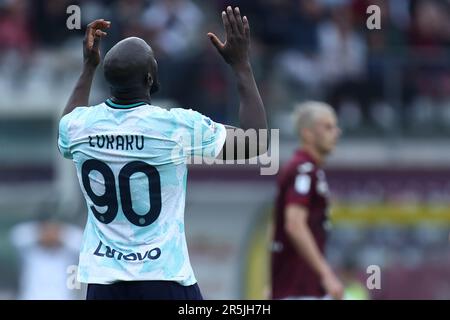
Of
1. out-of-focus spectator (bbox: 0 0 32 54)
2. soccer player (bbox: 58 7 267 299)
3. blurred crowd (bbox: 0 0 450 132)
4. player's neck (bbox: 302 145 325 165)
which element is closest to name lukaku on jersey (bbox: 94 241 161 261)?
soccer player (bbox: 58 7 267 299)

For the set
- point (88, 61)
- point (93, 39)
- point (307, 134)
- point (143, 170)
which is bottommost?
point (143, 170)

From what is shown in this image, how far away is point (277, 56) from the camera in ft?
50.5

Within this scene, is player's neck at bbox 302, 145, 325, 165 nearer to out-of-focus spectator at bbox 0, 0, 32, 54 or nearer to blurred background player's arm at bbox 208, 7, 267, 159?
blurred background player's arm at bbox 208, 7, 267, 159

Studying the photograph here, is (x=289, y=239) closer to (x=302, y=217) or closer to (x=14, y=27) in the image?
(x=302, y=217)

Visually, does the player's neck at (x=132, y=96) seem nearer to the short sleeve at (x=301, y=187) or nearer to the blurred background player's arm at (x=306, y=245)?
the blurred background player's arm at (x=306, y=245)

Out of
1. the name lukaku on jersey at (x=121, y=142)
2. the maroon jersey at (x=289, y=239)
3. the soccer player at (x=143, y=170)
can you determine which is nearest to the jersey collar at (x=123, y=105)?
the soccer player at (x=143, y=170)

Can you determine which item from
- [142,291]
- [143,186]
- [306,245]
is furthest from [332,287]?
[143,186]

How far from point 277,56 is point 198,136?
977cm

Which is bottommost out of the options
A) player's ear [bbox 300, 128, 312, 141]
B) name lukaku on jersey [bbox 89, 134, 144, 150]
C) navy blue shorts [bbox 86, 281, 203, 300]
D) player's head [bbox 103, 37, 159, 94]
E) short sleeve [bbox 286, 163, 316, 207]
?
navy blue shorts [bbox 86, 281, 203, 300]

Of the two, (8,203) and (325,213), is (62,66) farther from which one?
(325,213)

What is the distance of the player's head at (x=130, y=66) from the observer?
18.7 feet

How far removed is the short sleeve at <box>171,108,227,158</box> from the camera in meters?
5.72

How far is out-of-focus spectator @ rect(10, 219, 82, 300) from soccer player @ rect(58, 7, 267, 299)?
23.3 ft

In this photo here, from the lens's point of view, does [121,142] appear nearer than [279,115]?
Yes
